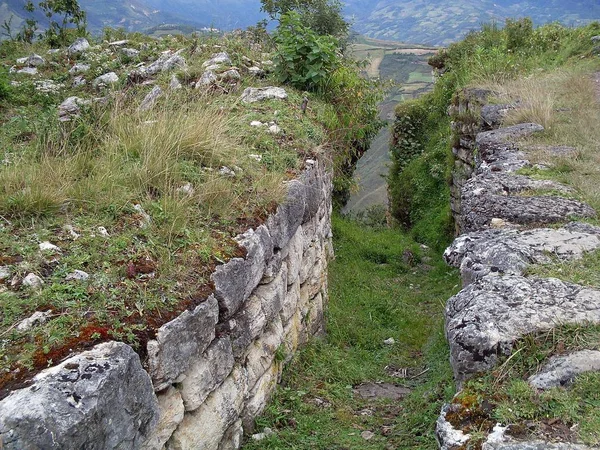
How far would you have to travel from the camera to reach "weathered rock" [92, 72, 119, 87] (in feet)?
24.6

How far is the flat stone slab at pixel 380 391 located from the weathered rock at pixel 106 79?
18.1ft

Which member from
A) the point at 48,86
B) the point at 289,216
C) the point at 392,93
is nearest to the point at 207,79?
the point at 48,86

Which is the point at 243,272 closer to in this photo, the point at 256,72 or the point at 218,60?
the point at 256,72

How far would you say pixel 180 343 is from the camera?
279 cm

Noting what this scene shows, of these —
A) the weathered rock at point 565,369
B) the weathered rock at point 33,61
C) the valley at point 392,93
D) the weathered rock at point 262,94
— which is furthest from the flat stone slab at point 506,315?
the valley at point 392,93

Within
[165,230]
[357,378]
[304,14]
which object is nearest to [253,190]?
[165,230]

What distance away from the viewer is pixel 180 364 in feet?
9.14

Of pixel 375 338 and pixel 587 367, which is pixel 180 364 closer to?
pixel 587 367

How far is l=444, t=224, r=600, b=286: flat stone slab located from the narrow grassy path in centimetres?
116

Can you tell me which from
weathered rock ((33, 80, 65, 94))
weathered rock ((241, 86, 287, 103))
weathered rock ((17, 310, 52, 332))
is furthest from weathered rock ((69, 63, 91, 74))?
weathered rock ((17, 310, 52, 332))

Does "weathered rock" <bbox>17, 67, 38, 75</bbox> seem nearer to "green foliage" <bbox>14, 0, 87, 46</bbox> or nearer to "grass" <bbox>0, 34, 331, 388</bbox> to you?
"green foliage" <bbox>14, 0, 87, 46</bbox>

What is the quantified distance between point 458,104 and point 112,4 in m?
108

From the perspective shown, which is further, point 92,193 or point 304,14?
point 304,14

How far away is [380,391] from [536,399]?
8.85ft
